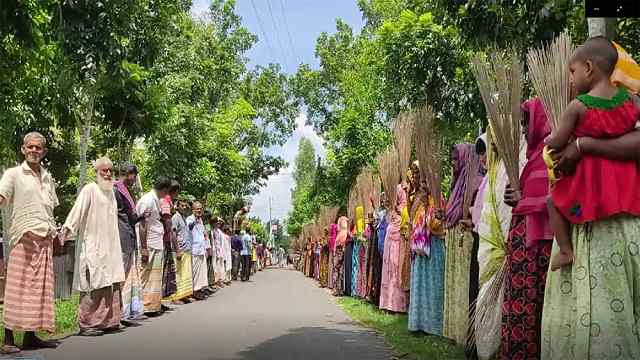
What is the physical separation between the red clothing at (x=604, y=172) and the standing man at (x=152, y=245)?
7481mm

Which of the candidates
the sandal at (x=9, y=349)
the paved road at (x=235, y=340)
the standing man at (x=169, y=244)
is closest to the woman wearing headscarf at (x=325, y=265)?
the standing man at (x=169, y=244)

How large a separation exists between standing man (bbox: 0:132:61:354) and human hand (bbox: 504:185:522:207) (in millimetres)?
4140

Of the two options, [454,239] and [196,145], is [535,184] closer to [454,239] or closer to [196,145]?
[454,239]

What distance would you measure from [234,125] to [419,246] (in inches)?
1076

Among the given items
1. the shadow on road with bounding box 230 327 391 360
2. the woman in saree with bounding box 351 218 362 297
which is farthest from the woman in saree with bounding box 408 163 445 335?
the woman in saree with bounding box 351 218 362 297

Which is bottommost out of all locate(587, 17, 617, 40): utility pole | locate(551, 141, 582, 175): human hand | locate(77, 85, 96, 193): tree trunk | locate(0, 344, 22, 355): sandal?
locate(0, 344, 22, 355): sandal

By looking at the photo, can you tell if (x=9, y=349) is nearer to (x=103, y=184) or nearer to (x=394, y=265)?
(x=103, y=184)

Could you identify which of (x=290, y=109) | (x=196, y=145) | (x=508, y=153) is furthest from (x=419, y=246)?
(x=290, y=109)

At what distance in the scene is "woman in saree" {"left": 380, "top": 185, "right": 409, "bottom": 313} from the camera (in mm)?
9664

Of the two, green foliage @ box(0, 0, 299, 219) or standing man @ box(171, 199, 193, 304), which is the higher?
green foliage @ box(0, 0, 299, 219)

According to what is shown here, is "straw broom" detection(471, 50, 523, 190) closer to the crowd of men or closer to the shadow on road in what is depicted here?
the shadow on road

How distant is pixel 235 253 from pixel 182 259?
38.0ft

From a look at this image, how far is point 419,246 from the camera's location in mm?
7844

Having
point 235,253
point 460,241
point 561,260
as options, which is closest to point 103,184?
point 460,241
